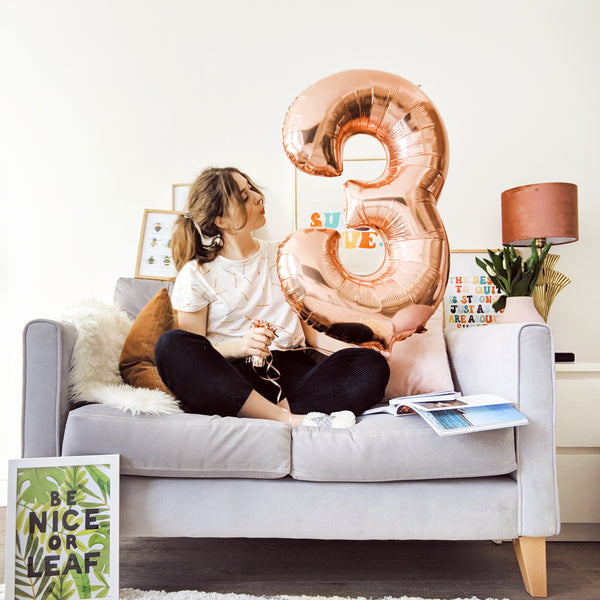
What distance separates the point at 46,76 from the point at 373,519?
214 cm

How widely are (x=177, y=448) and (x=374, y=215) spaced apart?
2.21 ft

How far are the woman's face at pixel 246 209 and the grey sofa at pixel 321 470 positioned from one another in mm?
664

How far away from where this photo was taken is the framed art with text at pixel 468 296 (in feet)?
6.64

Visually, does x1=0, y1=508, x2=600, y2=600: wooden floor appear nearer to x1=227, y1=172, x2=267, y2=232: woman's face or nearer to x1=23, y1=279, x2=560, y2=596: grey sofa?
x1=23, y1=279, x2=560, y2=596: grey sofa

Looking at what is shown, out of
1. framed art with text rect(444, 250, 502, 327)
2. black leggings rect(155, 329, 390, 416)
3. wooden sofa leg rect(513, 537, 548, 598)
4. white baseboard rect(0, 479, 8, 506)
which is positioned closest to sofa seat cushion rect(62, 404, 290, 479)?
black leggings rect(155, 329, 390, 416)

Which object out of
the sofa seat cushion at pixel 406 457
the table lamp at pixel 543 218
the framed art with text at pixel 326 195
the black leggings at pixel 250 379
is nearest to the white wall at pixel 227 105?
the framed art with text at pixel 326 195

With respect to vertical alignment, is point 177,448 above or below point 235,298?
below

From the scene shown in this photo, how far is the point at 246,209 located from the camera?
5.34ft

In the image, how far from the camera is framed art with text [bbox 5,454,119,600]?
3.41 feet

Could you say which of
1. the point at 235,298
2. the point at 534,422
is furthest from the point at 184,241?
the point at 534,422

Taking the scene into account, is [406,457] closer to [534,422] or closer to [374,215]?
[534,422]

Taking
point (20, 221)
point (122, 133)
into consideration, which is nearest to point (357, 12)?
point (122, 133)

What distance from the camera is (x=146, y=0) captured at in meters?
2.15

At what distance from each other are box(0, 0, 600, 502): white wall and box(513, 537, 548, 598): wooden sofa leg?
3.75 feet
